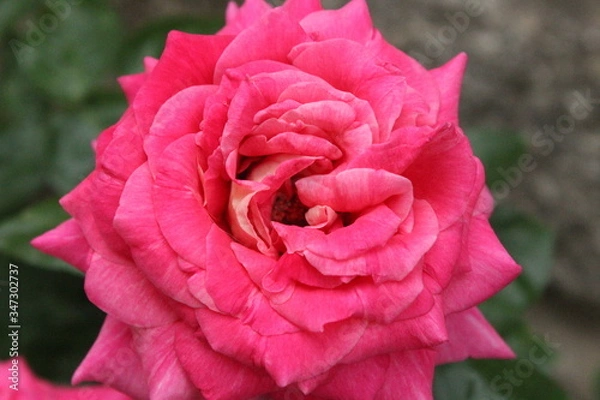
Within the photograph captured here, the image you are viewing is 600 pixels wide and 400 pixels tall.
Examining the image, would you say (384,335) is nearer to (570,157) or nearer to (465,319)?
(465,319)

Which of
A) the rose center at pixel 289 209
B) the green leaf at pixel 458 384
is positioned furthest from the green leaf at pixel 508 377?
the rose center at pixel 289 209

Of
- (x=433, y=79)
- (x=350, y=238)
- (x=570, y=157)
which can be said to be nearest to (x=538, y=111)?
(x=570, y=157)

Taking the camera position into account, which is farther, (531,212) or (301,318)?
(531,212)

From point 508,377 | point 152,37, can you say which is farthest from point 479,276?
point 152,37

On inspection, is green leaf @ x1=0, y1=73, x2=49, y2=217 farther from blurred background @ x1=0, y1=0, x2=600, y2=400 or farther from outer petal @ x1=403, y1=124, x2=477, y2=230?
outer petal @ x1=403, y1=124, x2=477, y2=230

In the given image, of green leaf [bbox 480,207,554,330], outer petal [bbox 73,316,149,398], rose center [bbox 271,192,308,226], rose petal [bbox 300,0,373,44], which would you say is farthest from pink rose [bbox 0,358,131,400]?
green leaf [bbox 480,207,554,330]

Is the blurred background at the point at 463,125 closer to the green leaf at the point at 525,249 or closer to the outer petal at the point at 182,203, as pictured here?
the green leaf at the point at 525,249
